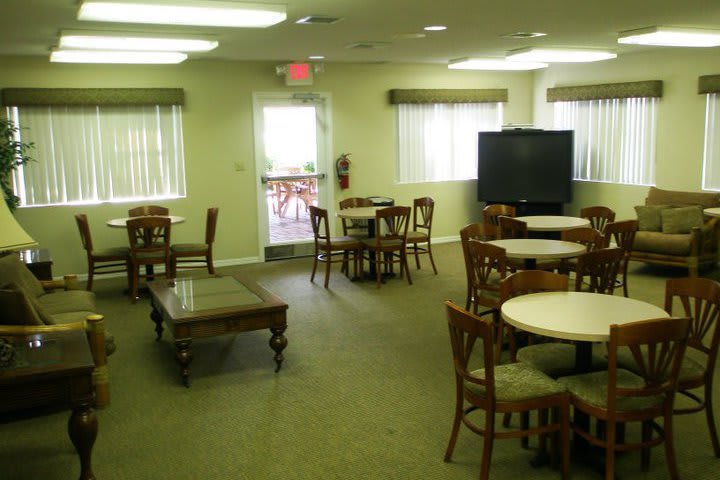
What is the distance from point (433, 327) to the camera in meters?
5.34

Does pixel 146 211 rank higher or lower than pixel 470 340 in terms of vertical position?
higher

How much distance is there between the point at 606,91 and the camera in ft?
27.1

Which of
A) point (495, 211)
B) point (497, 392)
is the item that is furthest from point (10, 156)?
point (497, 392)

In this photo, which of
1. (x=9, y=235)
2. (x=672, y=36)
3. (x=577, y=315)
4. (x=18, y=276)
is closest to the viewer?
(x=9, y=235)

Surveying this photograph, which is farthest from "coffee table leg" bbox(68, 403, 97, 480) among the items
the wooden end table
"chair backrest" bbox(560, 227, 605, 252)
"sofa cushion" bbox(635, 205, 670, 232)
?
"sofa cushion" bbox(635, 205, 670, 232)

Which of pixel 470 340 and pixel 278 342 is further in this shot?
pixel 278 342

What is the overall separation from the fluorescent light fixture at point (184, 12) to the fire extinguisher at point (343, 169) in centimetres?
393

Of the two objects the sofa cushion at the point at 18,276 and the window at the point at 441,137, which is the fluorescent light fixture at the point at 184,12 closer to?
the sofa cushion at the point at 18,276

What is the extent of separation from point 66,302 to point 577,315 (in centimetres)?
333

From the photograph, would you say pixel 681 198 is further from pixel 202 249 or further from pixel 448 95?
pixel 202 249

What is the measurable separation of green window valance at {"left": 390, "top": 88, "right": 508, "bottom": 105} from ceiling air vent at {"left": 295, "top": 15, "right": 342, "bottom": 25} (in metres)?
3.58

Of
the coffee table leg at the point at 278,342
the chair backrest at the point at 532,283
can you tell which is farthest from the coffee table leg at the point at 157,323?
the chair backrest at the point at 532,283

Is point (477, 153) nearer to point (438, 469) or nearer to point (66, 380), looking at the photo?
point (438, 469)

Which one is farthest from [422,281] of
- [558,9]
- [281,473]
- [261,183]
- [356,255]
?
[281,473]
